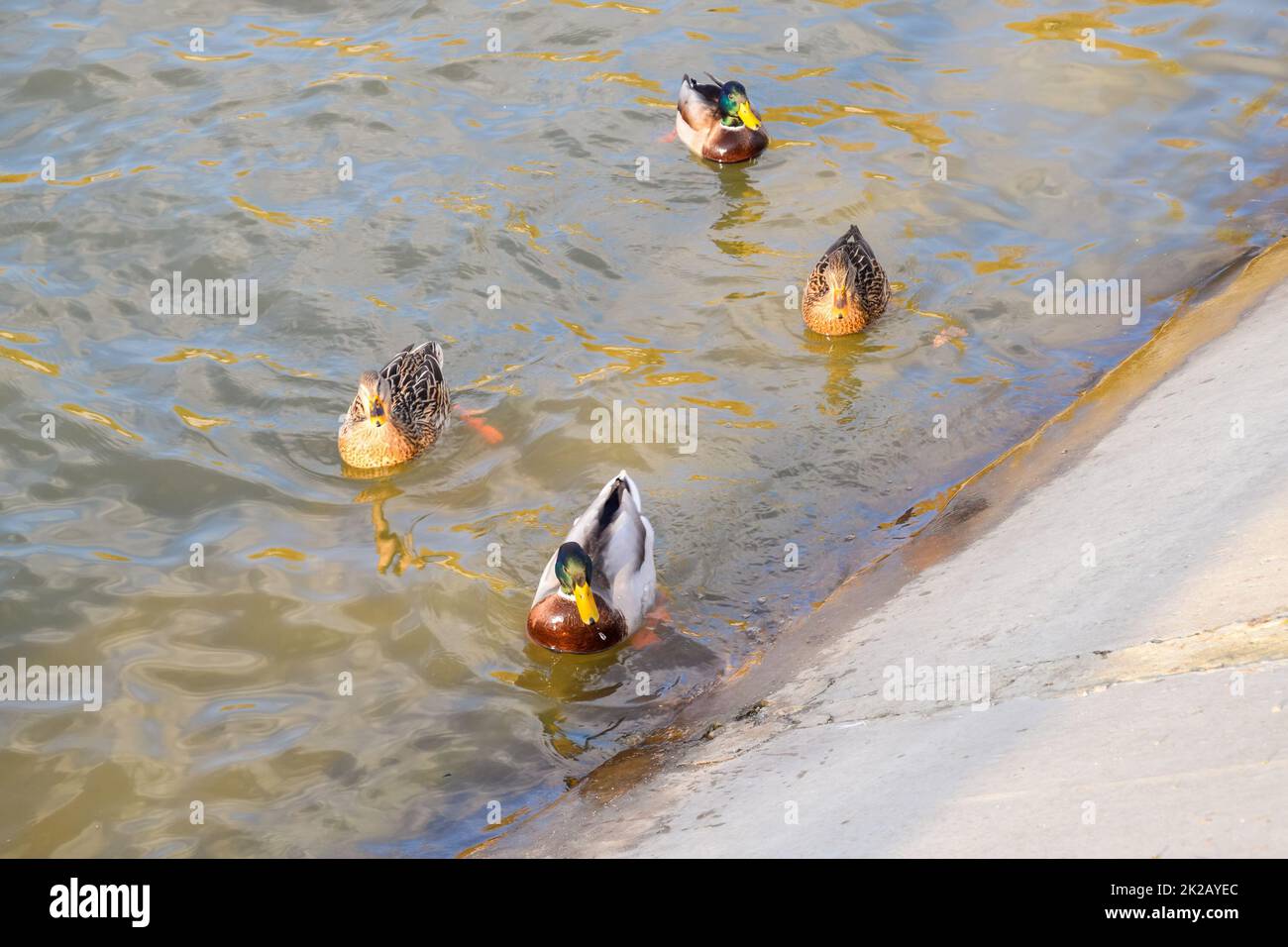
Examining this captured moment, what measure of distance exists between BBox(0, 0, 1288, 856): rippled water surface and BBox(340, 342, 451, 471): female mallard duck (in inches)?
7.2

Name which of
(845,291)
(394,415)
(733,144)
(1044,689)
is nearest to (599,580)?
(394,415)

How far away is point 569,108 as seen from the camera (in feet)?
38.4

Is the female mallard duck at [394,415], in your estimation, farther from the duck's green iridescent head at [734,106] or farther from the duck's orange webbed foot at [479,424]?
the duck's green iridescent head at [734,106]

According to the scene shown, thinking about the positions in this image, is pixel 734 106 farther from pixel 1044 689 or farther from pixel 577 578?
pixel 1044 689

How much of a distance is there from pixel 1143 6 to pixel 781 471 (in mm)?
8384

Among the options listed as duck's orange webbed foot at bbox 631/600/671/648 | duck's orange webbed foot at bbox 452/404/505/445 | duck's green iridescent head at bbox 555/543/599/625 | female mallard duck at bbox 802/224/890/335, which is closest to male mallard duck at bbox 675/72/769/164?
female mallard duck at bbox 802/224/890/335

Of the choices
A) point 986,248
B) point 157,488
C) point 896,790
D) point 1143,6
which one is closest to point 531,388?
point 157,488

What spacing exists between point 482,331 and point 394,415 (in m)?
1.65

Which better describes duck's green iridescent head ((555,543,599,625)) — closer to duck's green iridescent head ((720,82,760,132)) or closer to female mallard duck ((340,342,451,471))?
female mallard duck ((340,342,451,471))

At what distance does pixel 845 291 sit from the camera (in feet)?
29.6

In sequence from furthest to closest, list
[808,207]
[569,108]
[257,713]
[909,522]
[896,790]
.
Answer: [569,108] → [808,207] → [909,522] → [257,713] → [896,790]

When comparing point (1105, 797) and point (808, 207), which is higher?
point (808, 207)

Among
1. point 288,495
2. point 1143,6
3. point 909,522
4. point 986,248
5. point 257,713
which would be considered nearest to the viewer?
point 257,713

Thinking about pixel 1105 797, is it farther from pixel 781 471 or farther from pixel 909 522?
pixel 781 471
